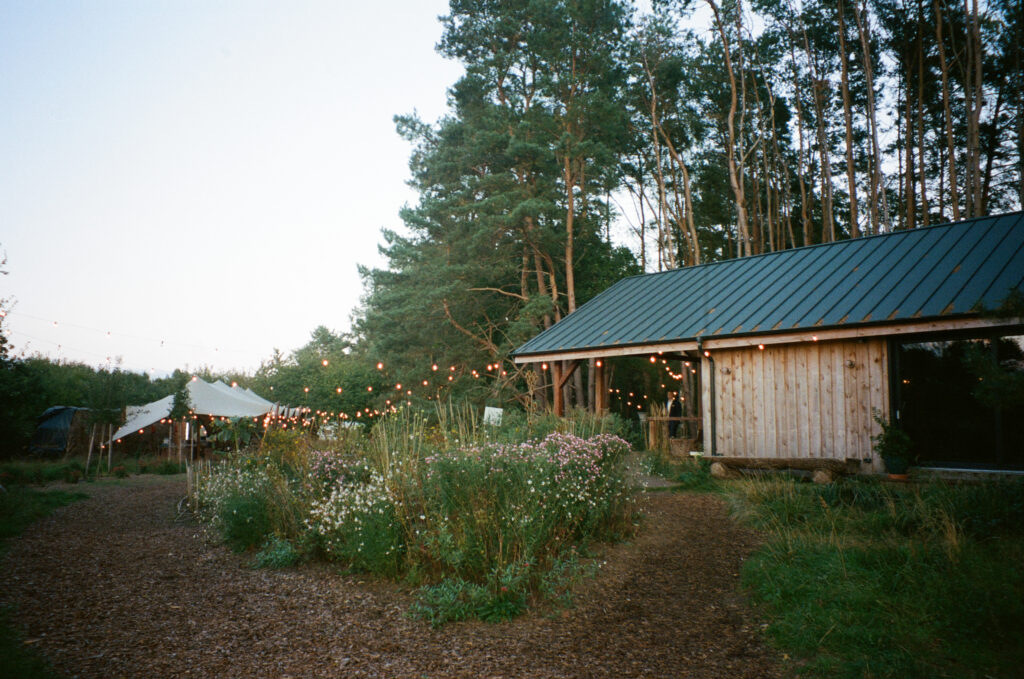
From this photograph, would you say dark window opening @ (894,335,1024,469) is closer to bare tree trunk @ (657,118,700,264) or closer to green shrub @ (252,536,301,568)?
bare tree trunk @ (657,118,700,264)

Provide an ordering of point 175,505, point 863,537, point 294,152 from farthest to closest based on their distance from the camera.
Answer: point 294,152 < point 175,505 < point 863,537

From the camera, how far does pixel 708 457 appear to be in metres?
10.5

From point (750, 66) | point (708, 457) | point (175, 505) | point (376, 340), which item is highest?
point (750, 66)

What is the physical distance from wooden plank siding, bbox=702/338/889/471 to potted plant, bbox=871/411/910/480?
0.38 m

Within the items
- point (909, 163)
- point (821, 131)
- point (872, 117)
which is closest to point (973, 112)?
point (909, 163)

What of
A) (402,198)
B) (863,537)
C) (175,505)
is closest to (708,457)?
(863,537)

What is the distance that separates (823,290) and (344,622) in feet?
29.7

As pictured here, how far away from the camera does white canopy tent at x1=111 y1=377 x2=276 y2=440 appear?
18.0 metres

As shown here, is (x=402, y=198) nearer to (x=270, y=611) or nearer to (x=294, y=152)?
(x=294, y=152)

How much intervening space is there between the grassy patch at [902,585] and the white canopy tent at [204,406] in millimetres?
15156

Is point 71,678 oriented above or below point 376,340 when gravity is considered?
below

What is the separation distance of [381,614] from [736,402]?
771 centimetres

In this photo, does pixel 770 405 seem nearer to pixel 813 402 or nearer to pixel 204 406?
pixel 813 402

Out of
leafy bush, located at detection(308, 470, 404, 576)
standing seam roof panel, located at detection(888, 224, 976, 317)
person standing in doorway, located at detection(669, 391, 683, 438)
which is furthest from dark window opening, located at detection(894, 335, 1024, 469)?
leafy bush, located at detection(308, 470, 404, 576)
